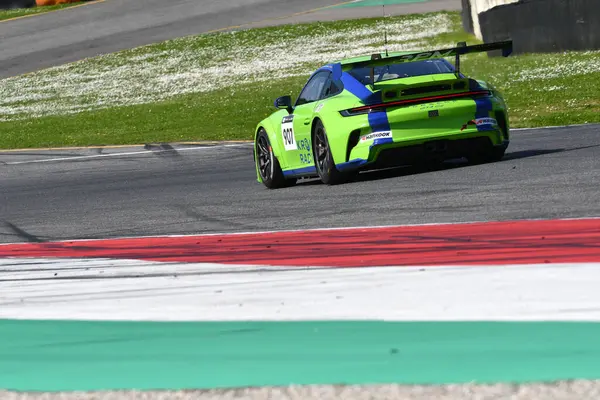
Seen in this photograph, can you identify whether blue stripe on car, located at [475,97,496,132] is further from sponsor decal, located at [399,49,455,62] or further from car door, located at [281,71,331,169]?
car door, located at [281,71,331,169]

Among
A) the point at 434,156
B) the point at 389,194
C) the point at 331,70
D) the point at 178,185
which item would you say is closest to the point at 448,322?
the point at 389,194

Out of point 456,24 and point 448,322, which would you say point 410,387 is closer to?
point 448,322

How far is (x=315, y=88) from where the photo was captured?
39.2 ft

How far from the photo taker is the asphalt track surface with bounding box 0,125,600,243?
8.67m

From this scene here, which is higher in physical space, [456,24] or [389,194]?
[389,194]

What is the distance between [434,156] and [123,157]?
28.1 ft

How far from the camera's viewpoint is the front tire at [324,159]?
11172 mm

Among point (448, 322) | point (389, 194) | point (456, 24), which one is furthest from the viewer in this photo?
point (456, 24)

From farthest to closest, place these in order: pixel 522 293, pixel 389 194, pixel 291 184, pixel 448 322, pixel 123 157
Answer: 1. pixel 123 157
2. pixel 291 184
3. pixel 389 194
4. pixel 522 293
5. pixel 448 322

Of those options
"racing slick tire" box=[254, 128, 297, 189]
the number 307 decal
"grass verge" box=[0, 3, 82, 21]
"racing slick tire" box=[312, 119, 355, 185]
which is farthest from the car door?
"grass verge" box=[0, 3, 82, 21]

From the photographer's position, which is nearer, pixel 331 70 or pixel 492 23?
pixel 331 70

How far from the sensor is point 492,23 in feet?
77.0

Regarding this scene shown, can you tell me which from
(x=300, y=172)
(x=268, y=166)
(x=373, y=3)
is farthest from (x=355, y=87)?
(x=373, y=3)

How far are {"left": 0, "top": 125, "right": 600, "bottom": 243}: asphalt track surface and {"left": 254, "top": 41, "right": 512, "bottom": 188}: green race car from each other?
24 cm
